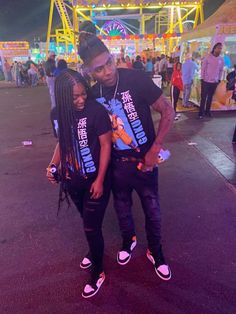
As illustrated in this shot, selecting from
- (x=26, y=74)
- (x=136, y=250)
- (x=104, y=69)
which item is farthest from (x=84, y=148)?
(x=26, y=74)

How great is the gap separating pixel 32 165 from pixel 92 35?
3.73m

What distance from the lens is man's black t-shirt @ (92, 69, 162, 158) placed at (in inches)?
86.1

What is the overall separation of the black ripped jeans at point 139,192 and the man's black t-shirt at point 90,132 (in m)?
0.25

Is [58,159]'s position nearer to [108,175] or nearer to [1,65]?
[108,175]

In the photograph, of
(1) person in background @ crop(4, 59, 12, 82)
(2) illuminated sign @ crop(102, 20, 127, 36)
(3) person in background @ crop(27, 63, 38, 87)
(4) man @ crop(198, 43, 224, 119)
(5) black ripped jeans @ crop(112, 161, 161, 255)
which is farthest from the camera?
(1) person in background @ crop(4, 59, 12, 82)

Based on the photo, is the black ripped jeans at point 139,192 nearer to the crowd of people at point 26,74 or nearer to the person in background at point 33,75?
the crowd of people at point 26,74

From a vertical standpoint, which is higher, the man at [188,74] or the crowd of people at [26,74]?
the man at [188,74]

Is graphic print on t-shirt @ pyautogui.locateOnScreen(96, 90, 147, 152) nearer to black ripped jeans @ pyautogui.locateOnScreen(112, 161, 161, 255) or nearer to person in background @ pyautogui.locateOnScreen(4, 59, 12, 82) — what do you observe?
black ripped jeans @ pyautogui.locateOnScreen(112, 161, 161, 255)

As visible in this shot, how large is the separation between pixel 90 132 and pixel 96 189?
0.40m

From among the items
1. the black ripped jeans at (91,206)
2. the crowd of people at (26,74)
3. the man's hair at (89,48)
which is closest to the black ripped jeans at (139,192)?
the black ripped jeans at (91,206)

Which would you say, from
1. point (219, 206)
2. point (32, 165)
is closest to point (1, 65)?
point (32, 165)

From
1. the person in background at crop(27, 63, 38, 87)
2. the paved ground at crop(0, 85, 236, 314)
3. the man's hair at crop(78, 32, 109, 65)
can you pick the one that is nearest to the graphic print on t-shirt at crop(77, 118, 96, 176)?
the man's hair at crop(78, 32, 109, 65)

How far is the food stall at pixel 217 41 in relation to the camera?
27.2ft

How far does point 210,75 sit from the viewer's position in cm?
823
